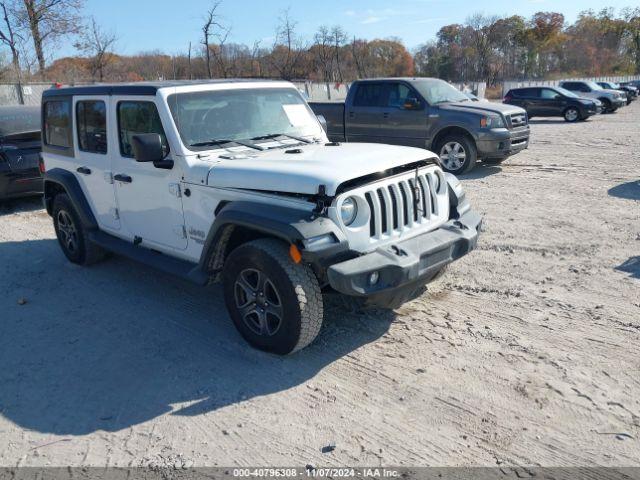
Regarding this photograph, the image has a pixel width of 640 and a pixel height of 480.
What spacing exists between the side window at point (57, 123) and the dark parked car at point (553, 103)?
2128 cm

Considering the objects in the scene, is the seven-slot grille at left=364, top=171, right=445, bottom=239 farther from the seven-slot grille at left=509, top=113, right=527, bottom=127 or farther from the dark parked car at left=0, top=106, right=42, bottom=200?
the seven-slot grille at left=509, top=113, right=527, bottom=127

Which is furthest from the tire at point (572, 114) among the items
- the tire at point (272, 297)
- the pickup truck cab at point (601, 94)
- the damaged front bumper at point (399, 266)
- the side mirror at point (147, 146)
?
the tire at point (272, 297)

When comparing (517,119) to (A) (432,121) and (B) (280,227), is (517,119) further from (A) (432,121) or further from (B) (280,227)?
(B) (280,227)

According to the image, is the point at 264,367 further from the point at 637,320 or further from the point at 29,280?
the point at 29,280

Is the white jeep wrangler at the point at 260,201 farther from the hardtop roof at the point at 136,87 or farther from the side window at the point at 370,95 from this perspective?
the side window at the point at 370,95

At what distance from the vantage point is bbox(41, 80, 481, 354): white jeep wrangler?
366 cm

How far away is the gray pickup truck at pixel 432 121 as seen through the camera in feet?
34.4

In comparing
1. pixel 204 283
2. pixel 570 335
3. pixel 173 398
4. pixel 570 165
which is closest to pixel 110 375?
pixel 173 398

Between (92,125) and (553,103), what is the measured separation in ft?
72.4

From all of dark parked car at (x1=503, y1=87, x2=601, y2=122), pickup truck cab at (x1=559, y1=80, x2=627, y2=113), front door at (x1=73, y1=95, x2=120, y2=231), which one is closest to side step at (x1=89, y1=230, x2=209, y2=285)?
front door at (x1=73, y1=95, x2=120, y2=231)

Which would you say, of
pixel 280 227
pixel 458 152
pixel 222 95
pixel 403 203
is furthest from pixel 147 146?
pixel 458 152

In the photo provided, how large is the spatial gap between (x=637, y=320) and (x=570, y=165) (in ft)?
26.0

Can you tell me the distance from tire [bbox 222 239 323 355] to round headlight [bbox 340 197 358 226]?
16.4 inches

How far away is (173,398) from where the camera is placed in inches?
144
